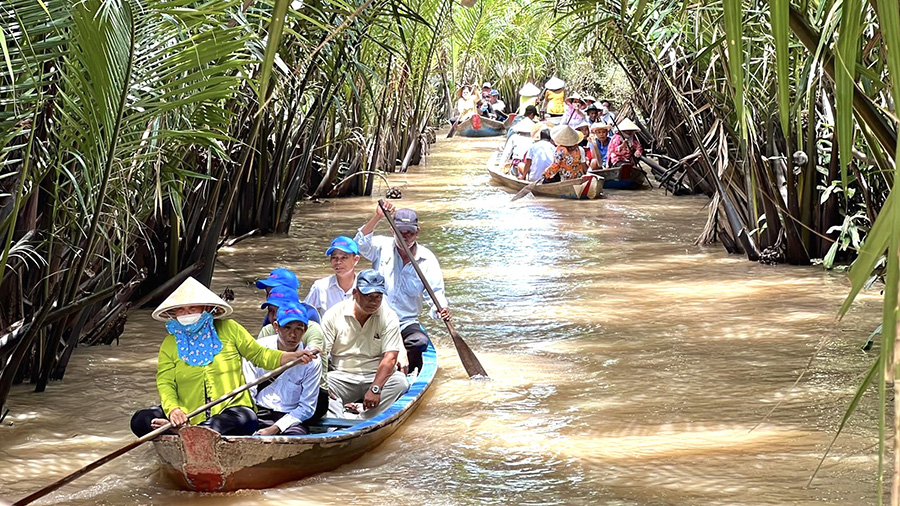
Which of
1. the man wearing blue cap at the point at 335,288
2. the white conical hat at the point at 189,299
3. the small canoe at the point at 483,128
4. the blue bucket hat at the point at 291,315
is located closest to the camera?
the white conical hat at the point at 189,299

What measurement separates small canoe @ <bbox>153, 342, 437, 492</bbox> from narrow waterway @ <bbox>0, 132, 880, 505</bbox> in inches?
3.2

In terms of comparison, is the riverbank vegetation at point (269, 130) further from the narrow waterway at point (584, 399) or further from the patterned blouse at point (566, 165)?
the patterned blouse at point (566, 165)

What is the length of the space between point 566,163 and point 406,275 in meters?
10.5

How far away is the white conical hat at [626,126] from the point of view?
17962 millimetres

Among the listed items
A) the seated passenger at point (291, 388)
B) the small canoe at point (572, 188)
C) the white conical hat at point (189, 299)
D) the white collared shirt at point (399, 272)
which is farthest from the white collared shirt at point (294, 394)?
the small canoe at point (572, 188)

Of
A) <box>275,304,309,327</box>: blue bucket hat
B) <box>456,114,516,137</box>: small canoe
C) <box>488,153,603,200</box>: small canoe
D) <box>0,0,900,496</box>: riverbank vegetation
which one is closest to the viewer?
<box>0,0,900,496</box>: riverbank vegetation

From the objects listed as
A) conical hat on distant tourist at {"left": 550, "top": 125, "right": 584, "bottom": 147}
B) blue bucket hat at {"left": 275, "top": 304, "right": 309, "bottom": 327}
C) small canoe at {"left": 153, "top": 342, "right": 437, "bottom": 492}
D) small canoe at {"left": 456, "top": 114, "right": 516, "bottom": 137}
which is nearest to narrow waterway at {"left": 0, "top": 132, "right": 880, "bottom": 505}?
small canoe at {"left": 153, "top": 342, "right": 437, "bottom": 492}

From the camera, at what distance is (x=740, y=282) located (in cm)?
1063

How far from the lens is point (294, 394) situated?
582cm

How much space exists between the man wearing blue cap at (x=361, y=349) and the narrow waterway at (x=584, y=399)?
326mm

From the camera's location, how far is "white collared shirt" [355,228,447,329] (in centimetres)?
746

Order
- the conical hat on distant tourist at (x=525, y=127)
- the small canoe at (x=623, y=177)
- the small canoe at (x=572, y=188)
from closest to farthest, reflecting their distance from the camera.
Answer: the small canoe at (x=572, y=188), the small canoe at (x=623, y=177), the conical hat on distant tourist at (x=525, y=127)

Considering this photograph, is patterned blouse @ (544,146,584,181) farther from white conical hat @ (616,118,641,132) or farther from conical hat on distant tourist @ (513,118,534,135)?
conical hat on distant tourist @ (513,118,534,135)

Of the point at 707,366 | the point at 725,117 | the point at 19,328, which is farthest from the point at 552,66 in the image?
the point at 19,328
